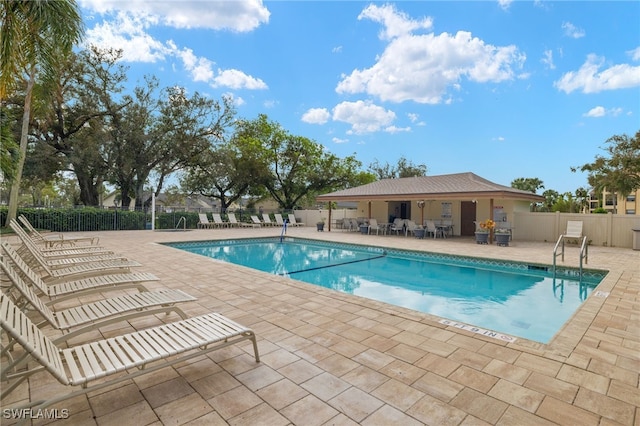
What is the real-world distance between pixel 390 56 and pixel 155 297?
1750 centimetres

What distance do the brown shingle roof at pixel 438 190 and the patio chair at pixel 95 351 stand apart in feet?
39.9

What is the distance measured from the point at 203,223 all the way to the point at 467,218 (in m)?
14.6

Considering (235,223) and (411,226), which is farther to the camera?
(235,223)

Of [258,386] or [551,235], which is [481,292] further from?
[551,235]

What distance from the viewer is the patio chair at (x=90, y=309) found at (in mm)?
2705

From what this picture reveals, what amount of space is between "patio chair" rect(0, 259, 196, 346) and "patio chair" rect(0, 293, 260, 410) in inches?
12.1

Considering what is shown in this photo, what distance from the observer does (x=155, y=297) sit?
3709 millimetres

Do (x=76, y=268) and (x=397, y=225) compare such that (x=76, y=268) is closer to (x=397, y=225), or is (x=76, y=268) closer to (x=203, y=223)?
(x=397, y=225)

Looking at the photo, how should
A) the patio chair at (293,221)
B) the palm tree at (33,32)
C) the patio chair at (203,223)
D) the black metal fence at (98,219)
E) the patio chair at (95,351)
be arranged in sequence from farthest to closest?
the patio chair at (293,221), the patio chair at (203,223), the black metal fence at (98,219), the palm tree at (33,32), the patio chair at (95,351)

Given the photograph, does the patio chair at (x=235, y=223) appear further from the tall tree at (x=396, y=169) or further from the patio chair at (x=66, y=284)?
the tall tree at (x=396, y=169)

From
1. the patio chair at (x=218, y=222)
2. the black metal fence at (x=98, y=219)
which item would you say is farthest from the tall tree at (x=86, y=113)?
the patio chair at (x=218, y=222)

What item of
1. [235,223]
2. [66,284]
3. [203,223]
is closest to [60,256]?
[66,284]

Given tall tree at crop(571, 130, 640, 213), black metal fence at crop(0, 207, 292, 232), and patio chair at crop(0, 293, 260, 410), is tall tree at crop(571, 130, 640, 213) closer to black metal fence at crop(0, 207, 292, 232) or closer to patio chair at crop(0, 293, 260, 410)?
patio chair at crop(0, 293, 260, 410)

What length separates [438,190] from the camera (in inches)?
579
